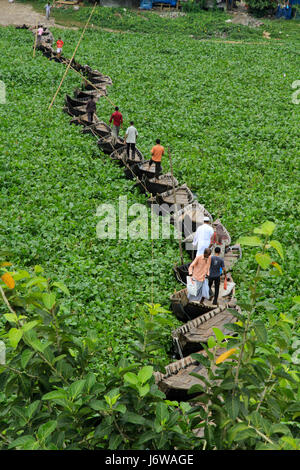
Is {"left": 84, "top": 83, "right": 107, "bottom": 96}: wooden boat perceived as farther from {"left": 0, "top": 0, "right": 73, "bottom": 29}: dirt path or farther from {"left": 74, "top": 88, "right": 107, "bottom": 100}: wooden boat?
{"left": 0, "top": 0, "right": 73, "bottom": 29}: dirt path

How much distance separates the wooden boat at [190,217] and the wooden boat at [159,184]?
1490 millimetres

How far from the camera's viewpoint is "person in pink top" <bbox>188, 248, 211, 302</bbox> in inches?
347

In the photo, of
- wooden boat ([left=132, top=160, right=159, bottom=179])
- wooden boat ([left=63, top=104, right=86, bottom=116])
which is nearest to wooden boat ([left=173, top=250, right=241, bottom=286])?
wooden boat ([left=132, top=160, right=159, bottom=179])

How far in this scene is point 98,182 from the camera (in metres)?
14.2

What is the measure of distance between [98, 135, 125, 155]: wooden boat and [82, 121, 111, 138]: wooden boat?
67 centimetres

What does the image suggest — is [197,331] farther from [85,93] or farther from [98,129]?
[85,93]

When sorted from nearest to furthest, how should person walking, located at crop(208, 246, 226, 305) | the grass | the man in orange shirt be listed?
person walking, located at crop(208, 246, 226, 305) → the grass → the man in orange shirt

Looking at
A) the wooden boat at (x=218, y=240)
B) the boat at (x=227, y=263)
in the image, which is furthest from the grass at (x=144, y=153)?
the wooden boat at (x=218, y=240)

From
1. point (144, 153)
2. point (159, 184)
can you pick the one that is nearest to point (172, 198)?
point (159, 184)

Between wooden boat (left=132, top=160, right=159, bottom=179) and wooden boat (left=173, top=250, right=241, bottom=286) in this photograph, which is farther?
wooden boat (left=132, top=160, right=159, bottom=179)

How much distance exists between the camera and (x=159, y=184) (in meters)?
13.5

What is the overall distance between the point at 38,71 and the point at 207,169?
37.6ft

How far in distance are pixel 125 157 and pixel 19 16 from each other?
2538 cm

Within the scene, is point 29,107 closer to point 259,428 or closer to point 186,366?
point 186,366
